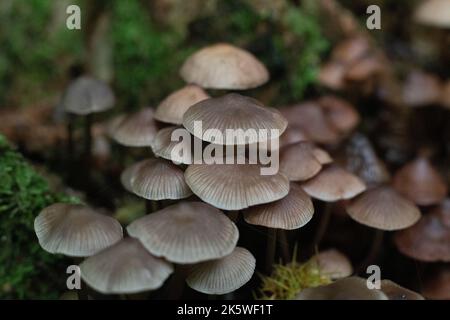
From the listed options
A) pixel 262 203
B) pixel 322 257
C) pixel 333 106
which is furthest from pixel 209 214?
pixel 333 106

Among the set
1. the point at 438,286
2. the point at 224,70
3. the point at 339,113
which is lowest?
the point at 438,286

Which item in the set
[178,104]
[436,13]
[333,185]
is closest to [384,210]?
[333,185]

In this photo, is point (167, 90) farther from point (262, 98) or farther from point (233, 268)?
point (233, 268)

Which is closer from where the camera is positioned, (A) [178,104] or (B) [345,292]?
(B) [345,292]

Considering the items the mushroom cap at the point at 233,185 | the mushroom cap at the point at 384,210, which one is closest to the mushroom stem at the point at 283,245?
the mushroom cap at the point at 384,210

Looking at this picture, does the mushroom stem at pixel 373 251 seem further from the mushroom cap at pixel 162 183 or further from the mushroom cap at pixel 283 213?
the mushroom cap at pixel 162 183

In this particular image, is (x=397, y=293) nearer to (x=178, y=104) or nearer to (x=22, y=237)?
(x=178, y=104)

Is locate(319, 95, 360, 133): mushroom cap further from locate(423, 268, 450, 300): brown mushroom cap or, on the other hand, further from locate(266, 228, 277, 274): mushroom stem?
locate(266, 228, 277, 274): mushroom stem
